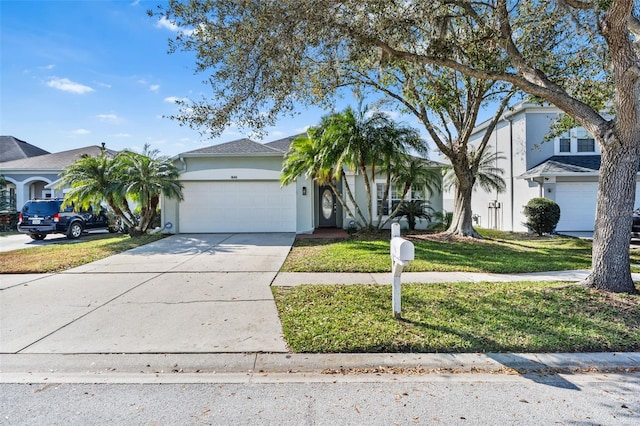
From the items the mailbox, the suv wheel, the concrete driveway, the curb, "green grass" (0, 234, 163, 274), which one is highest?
the mailbox

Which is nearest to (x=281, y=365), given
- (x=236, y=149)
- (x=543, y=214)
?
(x=236, y=149)

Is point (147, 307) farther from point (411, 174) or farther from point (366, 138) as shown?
point (411, 174)

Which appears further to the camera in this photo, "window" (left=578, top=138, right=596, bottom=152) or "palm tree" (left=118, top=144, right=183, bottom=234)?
"window" (left=578, top=138, right=596, bottom=152)

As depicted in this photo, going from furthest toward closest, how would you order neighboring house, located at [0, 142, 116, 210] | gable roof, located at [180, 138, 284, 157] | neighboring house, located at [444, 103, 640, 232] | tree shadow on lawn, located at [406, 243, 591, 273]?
neighboring house, located at [0, 142, 116, 210] < neighboring house, located at [444, 103, 640, 232] < gable roof, located at [180, 138, 284, 157] < tree shadow on lawn, located at [406, 243, 591, 273]

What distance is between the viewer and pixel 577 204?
15883mm

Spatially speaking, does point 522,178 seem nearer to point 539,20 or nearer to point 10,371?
point 539,20

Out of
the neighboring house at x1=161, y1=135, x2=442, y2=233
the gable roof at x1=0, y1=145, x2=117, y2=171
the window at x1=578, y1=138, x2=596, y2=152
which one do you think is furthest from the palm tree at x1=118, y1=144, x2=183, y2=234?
the window at x1=578, y1=138, x2=596, y2=152

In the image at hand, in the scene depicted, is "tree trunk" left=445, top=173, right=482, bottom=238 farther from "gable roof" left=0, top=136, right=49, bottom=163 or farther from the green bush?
"gable roof" left=0, top=136, right=49, bottom=163

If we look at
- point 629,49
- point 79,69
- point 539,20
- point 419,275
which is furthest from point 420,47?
point 79,69

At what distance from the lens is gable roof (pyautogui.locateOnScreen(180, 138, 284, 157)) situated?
48.8 feet

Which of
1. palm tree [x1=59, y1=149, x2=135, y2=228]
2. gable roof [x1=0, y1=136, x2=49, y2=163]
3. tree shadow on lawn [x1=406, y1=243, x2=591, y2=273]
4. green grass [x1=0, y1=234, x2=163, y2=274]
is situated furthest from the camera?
gable roof [x1=0, y1=136, x2=49, y2=163]

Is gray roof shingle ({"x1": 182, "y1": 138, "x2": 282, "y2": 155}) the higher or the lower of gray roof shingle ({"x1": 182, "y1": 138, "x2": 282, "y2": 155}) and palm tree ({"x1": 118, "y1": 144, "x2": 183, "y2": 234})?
the higher

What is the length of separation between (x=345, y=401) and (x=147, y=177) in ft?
41.3

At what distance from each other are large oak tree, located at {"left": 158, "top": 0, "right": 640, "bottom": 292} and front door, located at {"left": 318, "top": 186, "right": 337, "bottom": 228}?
29.7 feet
